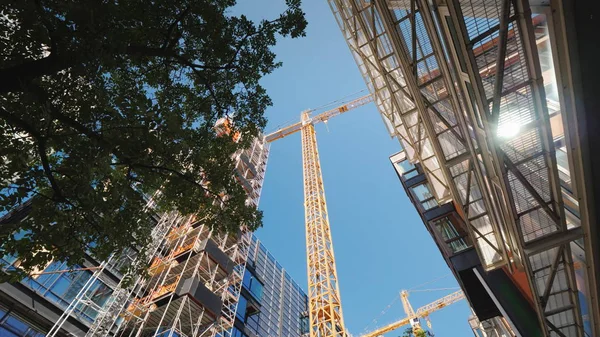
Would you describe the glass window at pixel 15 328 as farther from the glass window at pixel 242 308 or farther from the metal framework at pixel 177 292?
the glass window at pixel 242 308

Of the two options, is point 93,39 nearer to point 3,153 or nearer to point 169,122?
point 169,122

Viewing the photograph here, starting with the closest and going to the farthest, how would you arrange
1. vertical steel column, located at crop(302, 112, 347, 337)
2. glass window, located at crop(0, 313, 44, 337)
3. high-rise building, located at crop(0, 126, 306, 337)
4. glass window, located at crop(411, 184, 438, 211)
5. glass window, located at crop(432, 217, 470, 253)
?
glass window, located at crop(0, 313, 44, 337) → glass window, located at crop(432, 217, 470, 253) → high-rise building, located at crop(0, 126, 306, 337) → glass window, located at crop(411, 184, 438, 211) → vertical steel column, located at crop(302, 112, 347, 337)

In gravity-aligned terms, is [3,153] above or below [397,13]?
below

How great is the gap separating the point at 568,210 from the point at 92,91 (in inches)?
527

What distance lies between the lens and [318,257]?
3250 cm

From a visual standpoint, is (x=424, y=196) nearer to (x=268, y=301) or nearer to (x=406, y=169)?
(x=406, y=169)

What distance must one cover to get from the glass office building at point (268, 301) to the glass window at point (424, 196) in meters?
17.7

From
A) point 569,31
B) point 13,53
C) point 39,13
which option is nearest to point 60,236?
point 13,53

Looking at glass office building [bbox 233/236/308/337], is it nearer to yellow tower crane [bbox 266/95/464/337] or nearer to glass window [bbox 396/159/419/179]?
yellow tower crane [bbox 266/95/464/337]

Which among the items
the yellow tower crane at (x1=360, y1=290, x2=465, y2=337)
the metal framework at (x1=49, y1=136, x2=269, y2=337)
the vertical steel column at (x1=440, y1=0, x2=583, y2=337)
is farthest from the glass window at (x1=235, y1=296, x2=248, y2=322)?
the yellow tower crane at (x1=360, y1=290, x2=465, y2=337)

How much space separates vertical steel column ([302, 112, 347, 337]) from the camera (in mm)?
27500

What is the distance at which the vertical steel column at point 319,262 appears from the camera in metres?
27.5

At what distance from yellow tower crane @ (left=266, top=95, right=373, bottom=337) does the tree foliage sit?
20.3m

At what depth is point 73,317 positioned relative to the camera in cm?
1903
